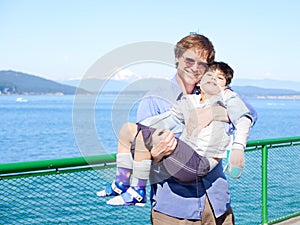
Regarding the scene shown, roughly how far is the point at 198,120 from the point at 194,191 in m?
0.35

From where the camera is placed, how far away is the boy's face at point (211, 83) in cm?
248

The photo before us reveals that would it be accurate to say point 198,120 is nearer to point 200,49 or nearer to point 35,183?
point 200,49

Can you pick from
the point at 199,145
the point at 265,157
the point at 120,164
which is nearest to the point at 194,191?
the point at 199,145

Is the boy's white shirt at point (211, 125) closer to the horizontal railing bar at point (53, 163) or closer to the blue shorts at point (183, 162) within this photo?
the blue shorts at point (183, 162)

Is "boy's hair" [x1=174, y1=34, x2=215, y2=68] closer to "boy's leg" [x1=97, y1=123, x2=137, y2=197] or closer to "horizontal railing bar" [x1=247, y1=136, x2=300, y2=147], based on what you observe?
"boy's leg" [x1=97, y1=123, x2=137, y2=197]

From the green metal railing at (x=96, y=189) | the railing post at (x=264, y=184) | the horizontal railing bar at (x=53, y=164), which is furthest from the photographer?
the railing post at (x=264, y=184)

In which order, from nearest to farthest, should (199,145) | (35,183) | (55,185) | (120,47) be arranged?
(120,47) < (199,145) < (35,183) < (55,185)

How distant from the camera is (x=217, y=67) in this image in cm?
262

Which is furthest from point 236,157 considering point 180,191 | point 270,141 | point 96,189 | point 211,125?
point 270,141

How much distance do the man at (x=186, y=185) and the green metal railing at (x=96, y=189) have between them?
0.46 metres

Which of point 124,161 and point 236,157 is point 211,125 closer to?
point 236,157

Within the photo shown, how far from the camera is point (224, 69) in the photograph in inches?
104

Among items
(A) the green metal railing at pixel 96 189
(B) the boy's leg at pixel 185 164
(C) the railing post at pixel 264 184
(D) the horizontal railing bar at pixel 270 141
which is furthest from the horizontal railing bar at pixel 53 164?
(C) the railing post at pixel 264 184

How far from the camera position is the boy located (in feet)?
7.64
